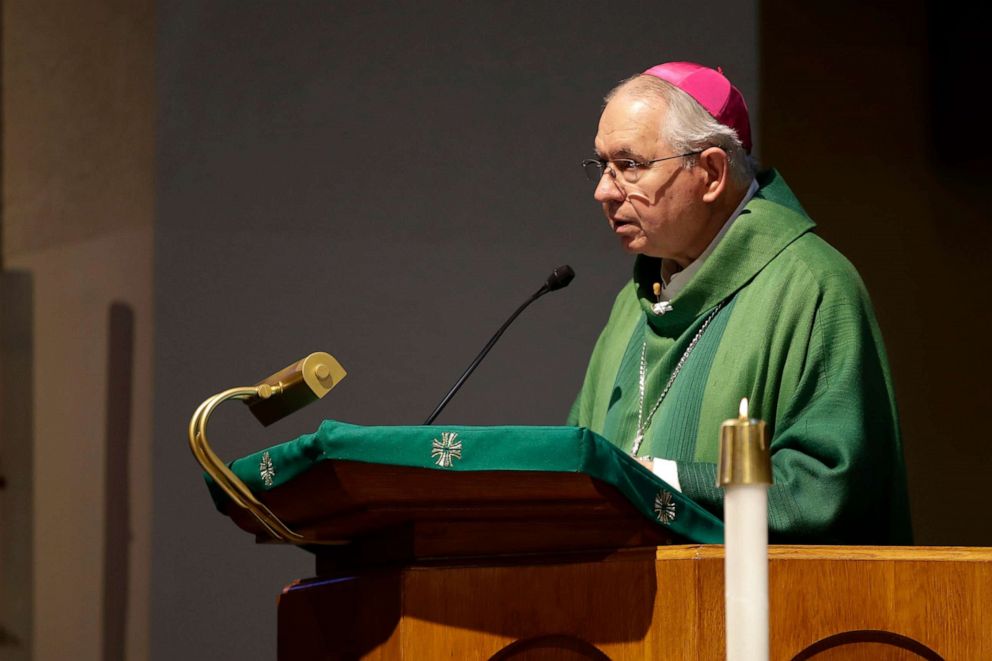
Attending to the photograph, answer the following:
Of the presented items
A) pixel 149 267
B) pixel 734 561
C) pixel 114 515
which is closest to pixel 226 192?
pixel 149 267

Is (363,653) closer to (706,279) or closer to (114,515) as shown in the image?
(706,279)

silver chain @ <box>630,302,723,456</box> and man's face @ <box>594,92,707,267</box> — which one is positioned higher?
man's face @ <box>594,92,707,267</box>

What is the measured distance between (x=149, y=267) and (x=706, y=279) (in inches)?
88.1

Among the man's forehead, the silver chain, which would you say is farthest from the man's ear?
the silver chain

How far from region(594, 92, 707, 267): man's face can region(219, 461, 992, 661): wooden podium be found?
44.4 inches

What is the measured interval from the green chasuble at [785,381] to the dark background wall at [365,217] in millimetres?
1532

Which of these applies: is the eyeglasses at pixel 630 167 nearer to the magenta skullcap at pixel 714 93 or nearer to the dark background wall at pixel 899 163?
the magenta skullcap at pixel 714 93

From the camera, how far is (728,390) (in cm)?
271

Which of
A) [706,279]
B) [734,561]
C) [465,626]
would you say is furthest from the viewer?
[706,279]

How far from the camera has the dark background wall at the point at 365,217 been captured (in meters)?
4.51

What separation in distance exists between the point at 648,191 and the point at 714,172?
15cm

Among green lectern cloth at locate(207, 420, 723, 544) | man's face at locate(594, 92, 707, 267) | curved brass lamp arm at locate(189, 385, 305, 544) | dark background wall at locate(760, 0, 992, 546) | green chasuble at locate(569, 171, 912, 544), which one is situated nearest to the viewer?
green lectern cloth at locate(207, 420, 723, 544)

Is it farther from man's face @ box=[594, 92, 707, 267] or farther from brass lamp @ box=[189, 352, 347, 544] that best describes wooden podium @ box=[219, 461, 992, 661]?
man's face @ box=[594, 92, 707, 267]

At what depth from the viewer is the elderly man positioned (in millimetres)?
2400
